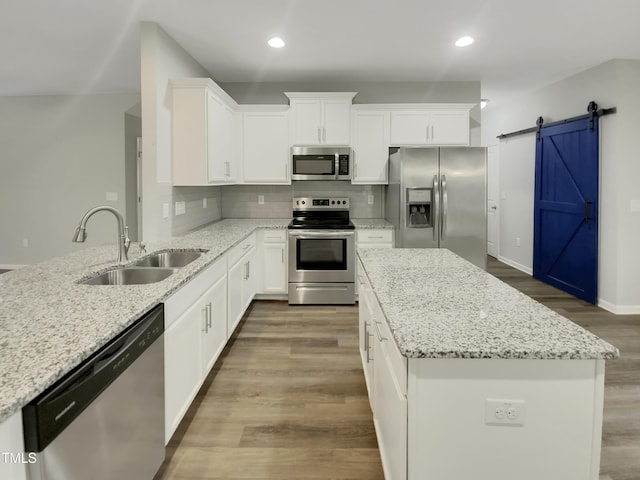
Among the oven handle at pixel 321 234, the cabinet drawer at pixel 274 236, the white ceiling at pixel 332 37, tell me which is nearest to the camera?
the white ceiling at pixel 332 37

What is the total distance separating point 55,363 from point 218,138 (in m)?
3.33

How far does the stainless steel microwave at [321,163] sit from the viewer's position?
4941 millimetres

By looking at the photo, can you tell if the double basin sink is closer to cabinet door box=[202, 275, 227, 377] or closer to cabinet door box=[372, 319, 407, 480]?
cabinet door box=[202, 275, 227, 377]

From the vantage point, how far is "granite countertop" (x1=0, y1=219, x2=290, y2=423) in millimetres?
1091

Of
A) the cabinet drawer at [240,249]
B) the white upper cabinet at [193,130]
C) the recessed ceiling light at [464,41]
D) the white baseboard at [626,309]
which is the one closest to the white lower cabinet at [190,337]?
the cabinet drawer at [240,249]

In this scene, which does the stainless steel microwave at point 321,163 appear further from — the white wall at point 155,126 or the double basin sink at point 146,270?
the double basin sink at point 146,270

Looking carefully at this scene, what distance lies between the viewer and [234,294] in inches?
142

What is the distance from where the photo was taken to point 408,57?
4316 mm

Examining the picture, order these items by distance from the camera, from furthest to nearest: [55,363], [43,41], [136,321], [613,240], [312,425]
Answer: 1. [613,240]
2. [43,41]
3. [312,425]
4. [136,321]
5. [55,363]

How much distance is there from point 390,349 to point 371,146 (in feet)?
12.3

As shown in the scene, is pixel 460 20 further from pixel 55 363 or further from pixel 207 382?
pixel 55 363

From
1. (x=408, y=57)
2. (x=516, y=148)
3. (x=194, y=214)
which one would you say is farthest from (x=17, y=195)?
(x=516, y=148)

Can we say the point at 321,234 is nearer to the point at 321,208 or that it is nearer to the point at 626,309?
the point at 321,208

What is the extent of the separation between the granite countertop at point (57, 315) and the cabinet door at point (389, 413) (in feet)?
3.06
